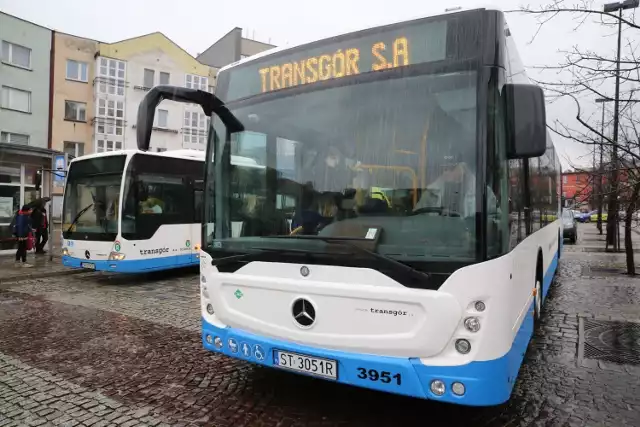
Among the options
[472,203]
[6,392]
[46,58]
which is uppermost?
[46,58]

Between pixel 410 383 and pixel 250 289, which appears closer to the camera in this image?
pixel 410 383

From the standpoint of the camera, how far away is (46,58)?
32656 mm

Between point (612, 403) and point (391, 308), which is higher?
point (391, 308)

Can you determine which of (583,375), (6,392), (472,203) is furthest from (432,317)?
(6,392)

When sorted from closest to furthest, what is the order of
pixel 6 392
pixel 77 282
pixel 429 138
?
pixel 429 138
pixel 6 392
pixel 77 282

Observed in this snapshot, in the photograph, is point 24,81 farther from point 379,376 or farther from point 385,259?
point 379,376

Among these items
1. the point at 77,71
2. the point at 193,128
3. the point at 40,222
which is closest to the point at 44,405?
the point at 40,222

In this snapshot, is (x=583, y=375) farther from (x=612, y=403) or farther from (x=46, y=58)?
(x=46, y=58)

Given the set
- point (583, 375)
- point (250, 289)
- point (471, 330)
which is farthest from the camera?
point (583, 375)

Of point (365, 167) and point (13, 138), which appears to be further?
point (13, 138)

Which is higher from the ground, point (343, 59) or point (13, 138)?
point (13, 138)

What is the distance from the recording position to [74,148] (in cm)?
3488

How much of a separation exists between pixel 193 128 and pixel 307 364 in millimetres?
40018

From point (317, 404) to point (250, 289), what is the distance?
1181 millimetres
